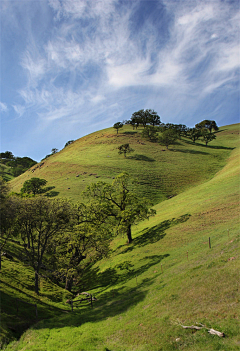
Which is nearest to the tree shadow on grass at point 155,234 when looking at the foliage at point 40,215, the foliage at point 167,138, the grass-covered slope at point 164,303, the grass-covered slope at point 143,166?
the grass-covered slope at point 164,303

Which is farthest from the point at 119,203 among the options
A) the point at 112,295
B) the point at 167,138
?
the point at 167,138

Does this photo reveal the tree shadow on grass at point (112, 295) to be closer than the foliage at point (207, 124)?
Yes

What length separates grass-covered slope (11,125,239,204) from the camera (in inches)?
3000

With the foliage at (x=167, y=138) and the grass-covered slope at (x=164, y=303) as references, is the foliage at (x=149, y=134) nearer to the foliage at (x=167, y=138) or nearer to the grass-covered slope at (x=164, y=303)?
the foliage at (x=167, y=138)

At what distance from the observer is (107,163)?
9825cm

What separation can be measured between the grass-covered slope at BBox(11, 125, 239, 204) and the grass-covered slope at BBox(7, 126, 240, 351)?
3711 centimetres

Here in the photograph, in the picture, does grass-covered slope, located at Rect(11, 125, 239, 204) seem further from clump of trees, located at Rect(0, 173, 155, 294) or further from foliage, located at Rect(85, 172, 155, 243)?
clump of trees, located at Rect(0, 173, 155, 294)

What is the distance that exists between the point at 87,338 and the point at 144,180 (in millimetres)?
67019

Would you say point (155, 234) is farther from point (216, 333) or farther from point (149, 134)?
point (149, 134)

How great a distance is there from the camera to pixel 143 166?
306 feet

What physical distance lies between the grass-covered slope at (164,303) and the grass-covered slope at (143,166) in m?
37.1

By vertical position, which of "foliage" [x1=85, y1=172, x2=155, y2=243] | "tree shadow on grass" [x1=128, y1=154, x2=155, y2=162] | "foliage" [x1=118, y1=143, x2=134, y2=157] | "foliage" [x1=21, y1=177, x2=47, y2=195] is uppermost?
"foliage" [x1=118, y1=143, x2=134, y2=157]

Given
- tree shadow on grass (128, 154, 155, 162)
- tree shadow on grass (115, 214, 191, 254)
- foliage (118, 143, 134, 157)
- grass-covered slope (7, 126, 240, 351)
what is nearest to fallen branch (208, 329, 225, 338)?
grass-covered slope (7, 126, 240, 351)

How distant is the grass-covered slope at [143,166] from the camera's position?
3000 inches
